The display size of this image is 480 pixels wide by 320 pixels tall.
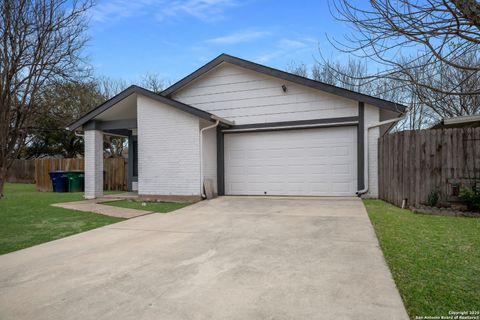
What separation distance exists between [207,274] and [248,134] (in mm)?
Result: 7978

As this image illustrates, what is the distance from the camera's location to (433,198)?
280 inches

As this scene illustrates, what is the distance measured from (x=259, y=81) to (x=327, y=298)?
9.18 m

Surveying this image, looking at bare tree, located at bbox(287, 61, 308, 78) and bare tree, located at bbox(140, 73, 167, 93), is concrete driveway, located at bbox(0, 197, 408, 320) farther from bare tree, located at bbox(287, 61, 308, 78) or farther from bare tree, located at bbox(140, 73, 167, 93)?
bare tree, located at bbox(140, 73, 167, 93)

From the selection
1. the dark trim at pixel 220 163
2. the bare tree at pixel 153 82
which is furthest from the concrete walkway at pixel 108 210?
the bare tree at pixel 153 82

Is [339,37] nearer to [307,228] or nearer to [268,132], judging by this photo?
[307,228]

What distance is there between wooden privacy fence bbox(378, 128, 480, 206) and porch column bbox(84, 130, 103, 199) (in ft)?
32.7

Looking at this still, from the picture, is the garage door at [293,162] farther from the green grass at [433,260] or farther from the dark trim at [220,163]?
the green grass at [433,260]

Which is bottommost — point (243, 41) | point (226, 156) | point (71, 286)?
point (71, 286)

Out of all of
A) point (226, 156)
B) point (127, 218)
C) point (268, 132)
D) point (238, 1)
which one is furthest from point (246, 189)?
point (238, 1)

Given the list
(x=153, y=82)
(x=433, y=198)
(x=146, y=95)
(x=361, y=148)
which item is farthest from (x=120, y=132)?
(x=153, y=82)

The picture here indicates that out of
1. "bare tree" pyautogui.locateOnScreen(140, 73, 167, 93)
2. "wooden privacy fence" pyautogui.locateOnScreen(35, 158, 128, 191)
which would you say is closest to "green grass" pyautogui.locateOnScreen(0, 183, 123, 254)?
"wooden privacy fence" pyautogui.locateOnScreen(35, 158, 128, 191)

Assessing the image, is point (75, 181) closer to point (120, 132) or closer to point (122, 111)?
point (120, 132)

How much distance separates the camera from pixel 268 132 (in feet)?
35.7

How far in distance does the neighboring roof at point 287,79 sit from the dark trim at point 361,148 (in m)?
0.44
